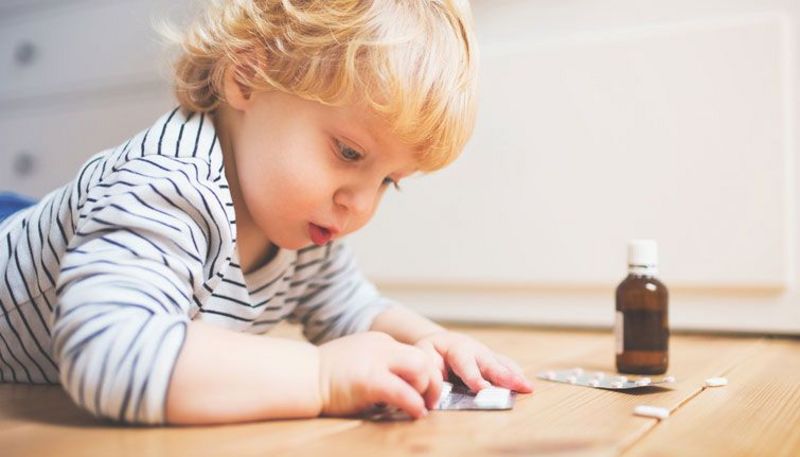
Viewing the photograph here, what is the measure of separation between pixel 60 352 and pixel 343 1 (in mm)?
417

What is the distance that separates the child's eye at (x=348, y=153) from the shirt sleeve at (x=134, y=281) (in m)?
0.13

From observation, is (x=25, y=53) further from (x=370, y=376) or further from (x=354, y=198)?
(x=370, y=376)

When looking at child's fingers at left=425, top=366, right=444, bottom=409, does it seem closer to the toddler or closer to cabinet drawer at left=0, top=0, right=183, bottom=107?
the toddler

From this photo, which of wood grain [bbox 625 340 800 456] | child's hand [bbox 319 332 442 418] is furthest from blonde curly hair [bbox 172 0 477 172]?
wood grain [bbox 625 340 800 456]

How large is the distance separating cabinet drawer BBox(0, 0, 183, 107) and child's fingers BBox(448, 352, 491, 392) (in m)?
1.19

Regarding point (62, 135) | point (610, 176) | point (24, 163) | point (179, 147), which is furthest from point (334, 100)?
point (24, 163)

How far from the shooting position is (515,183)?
139 cm

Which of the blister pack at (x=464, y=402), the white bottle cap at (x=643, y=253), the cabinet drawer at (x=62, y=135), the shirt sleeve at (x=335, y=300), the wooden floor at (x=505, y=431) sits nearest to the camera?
the wooden floor at (x=505, y=431)

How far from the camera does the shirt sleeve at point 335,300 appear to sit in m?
1.01

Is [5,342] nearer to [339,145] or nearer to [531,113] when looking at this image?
[339,145]

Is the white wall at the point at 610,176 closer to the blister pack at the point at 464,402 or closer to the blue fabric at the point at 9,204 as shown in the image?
the blue fabric at the point at 9,204

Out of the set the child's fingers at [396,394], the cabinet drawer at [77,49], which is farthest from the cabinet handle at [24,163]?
the child's fingers at [396,394]

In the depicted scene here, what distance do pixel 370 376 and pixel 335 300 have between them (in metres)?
0.45

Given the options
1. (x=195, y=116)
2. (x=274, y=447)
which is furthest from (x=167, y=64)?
(x=274, y=447)
